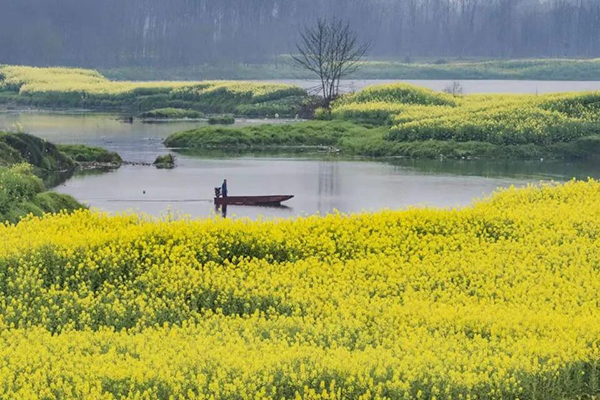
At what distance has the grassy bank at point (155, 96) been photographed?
271 feet

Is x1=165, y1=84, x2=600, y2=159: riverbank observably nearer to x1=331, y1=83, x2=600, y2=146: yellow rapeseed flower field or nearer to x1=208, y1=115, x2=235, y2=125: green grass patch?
x1=331, y1=83, x2=600, y2=146: yellow rapeseed flower field

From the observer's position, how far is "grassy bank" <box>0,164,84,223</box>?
23438 millimetres

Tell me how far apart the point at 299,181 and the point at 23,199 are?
1667 centimetres

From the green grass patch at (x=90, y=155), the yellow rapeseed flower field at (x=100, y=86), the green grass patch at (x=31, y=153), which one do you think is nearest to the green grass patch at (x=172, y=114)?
the yellow rapeseed flower field at (x=100, y=86)

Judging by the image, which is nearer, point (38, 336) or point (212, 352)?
point (212, 352)

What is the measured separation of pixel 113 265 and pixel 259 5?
183916 millimetres

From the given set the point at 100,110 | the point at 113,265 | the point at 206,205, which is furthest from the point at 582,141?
the point at 100,110

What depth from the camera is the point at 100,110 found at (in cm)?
8781

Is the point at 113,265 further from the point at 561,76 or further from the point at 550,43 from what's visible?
the point at 550,43

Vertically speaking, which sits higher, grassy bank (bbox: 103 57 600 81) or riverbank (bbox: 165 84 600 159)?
grassy bank (bbox: 103 57 600 81)

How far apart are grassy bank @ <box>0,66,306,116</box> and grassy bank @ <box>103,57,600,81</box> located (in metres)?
47.0

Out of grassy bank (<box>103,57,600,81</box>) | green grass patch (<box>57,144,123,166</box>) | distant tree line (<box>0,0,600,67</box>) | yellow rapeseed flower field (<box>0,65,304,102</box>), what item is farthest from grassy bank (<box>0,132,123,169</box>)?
distant tree line (<box>0,0,600,67</box>)

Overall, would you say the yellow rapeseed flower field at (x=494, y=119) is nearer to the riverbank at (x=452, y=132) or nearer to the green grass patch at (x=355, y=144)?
the riverbank at (x=452, y=132)

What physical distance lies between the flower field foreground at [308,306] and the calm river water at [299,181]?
33.5 ft
